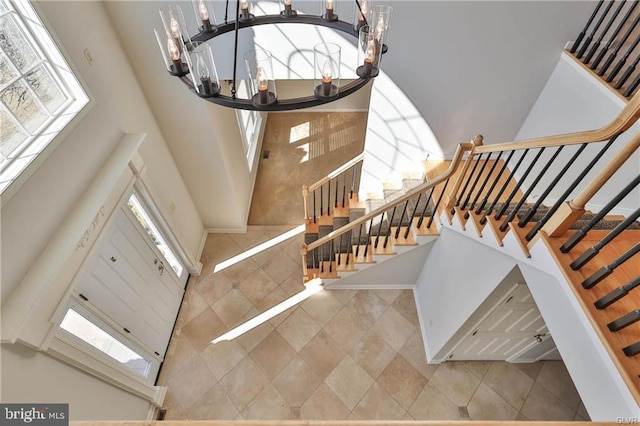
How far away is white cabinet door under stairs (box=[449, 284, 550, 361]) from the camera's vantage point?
2512mm

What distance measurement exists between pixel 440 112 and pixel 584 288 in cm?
248

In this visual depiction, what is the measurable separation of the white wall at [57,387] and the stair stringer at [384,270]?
2.34 metres

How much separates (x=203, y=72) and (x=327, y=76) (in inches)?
19.2

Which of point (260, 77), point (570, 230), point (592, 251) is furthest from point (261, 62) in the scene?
point (570, 230)

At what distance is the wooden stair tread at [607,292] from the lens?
1.37 m

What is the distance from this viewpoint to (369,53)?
1311mm

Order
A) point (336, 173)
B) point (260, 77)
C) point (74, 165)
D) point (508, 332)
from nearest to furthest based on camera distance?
1. point (260, 77)
2. point (74, 165)
3. point (508, 332)
4. point (336, 173)

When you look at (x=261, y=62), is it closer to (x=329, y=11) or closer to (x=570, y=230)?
(x=329, y=11)

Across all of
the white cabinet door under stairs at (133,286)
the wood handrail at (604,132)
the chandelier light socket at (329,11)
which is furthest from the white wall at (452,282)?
the white cabinet door under stairs at (133,286)

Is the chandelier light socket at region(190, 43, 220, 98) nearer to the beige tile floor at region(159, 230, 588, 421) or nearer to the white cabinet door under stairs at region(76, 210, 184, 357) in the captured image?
the white cabinet door under stairs at region(76, 210, 184, 357)

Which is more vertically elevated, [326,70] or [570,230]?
[326,70]

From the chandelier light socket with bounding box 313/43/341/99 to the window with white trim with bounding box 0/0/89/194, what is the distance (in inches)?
70.2

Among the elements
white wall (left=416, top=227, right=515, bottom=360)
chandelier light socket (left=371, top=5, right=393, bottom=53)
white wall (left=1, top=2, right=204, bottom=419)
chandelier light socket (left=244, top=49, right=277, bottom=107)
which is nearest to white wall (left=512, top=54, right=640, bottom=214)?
white wall (left=416, top=227, right=515, bottom=360)

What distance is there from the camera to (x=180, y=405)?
324 centimetres
